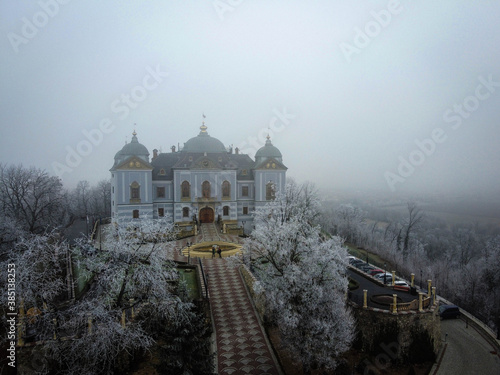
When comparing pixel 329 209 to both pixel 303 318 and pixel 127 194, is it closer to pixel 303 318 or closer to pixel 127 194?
pixel 127 194

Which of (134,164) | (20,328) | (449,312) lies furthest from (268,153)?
(20,328)

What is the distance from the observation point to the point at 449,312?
74.2ft

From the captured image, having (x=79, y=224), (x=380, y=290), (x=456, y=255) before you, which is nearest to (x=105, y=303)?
(x=380, y=290)

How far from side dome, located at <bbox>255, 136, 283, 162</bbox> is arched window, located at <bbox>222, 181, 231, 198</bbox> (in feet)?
18.8

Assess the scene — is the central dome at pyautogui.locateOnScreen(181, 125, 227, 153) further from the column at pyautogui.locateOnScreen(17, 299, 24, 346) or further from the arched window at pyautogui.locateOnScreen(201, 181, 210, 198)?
the column at pyautogui.locateOnScreen(17, 299, 24, 346)

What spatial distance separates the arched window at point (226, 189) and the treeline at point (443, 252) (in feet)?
48.8

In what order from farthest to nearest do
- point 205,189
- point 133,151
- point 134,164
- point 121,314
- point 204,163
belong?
point 133,151, point 205,189, point 204,163, point 134,164, point 121,314

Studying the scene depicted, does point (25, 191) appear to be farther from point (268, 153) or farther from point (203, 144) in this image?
point (268, 153)

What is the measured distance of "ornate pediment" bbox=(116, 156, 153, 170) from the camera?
36562 millimetres

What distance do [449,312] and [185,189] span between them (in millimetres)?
27695

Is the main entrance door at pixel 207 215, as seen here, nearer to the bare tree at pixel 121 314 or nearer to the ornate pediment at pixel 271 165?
the ornate pediment at pixel 271 165

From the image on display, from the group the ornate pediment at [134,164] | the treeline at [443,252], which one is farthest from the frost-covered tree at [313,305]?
the ornate pediment at [134,164]

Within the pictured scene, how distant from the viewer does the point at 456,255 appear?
4544cm

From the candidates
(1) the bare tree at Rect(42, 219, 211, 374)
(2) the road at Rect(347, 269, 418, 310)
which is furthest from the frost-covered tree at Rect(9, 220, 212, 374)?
(2) the road at Rect(347, 269, 418, 310)
